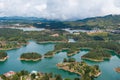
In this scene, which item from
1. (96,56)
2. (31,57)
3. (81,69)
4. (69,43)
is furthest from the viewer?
(69,43)

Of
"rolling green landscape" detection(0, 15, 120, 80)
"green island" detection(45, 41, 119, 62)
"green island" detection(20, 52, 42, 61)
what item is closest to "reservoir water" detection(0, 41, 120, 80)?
"rolling green landscape" detection(0, 15, 120, 80)

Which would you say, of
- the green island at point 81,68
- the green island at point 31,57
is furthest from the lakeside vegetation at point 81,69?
the green island at point 31,57

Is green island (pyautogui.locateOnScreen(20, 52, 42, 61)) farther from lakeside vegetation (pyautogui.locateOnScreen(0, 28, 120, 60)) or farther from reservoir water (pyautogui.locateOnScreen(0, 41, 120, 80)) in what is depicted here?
lakeside vegetation (pyautogui.locateOnScreen(0, 28, 120, 60))

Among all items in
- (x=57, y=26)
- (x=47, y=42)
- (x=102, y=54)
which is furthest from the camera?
(x=57, y=26)

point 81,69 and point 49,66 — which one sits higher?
point 81,69

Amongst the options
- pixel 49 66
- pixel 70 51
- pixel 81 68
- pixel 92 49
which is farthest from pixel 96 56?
pixel 81 68

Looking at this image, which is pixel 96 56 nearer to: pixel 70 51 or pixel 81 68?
pixel 70 51

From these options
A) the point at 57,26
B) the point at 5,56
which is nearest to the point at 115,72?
the point at 5,56

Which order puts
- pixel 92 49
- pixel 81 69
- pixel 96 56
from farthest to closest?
pixel 92 49, pixel 96 56, pixel 81 69

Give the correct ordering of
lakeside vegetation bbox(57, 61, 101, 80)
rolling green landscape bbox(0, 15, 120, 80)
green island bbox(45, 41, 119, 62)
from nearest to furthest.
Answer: rolling green landscape bbox(0, 15, 120, 80) < lakeside vegetation bbox(57, 61, 101, 80) < green island bbox(45, 41, 119, 62)

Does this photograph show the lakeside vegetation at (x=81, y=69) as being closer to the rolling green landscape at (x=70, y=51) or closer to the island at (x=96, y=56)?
the rolling green landscape at (x=70, y=51)

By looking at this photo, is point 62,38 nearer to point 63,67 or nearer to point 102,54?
point 102,54
